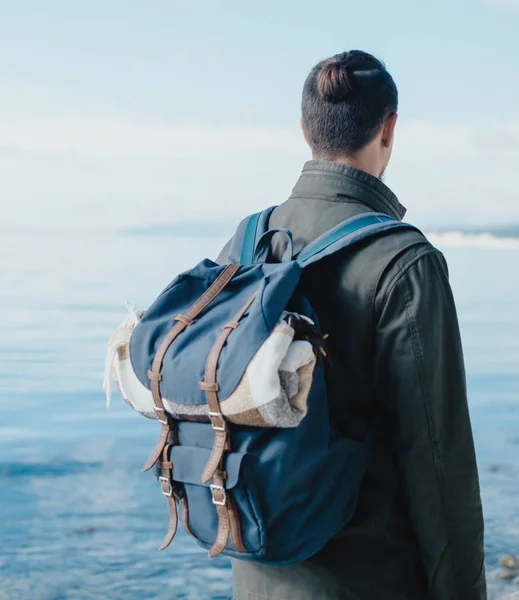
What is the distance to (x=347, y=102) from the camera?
1.55 m

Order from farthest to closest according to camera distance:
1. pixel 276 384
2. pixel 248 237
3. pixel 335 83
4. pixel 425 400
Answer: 1. pixel 248 237
2. pixel 335 83
3. pixel 425 400
4. pixel 276 384

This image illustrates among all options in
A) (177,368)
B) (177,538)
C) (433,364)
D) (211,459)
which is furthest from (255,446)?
(177,538)

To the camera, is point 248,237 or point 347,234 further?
point 248,237

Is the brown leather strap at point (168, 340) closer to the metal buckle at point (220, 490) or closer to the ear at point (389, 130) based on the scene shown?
the metal buckle at point (220, 490)

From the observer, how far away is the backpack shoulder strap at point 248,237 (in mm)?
1629

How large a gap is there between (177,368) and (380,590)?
19.6 inches

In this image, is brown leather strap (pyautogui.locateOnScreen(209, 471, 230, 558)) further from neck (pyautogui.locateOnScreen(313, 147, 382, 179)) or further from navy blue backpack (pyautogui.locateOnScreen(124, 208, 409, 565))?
neck (pyautogui.locateOnScreen(313, 147, 382, 179))

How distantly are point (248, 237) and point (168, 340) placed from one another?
310 millimetres

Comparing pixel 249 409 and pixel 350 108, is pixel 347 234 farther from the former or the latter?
pixel 249 409

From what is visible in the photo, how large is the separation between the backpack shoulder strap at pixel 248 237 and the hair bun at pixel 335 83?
0.25 metres

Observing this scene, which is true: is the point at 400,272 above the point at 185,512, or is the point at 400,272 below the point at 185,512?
above

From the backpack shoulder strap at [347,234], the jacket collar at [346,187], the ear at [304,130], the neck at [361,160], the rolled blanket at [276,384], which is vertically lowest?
the rolled blanket at [276,384]

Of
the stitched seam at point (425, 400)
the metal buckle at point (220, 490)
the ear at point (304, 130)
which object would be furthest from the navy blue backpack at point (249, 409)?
the ear at point (304, 130)

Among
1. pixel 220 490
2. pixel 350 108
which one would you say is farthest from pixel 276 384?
pixel 350 108
